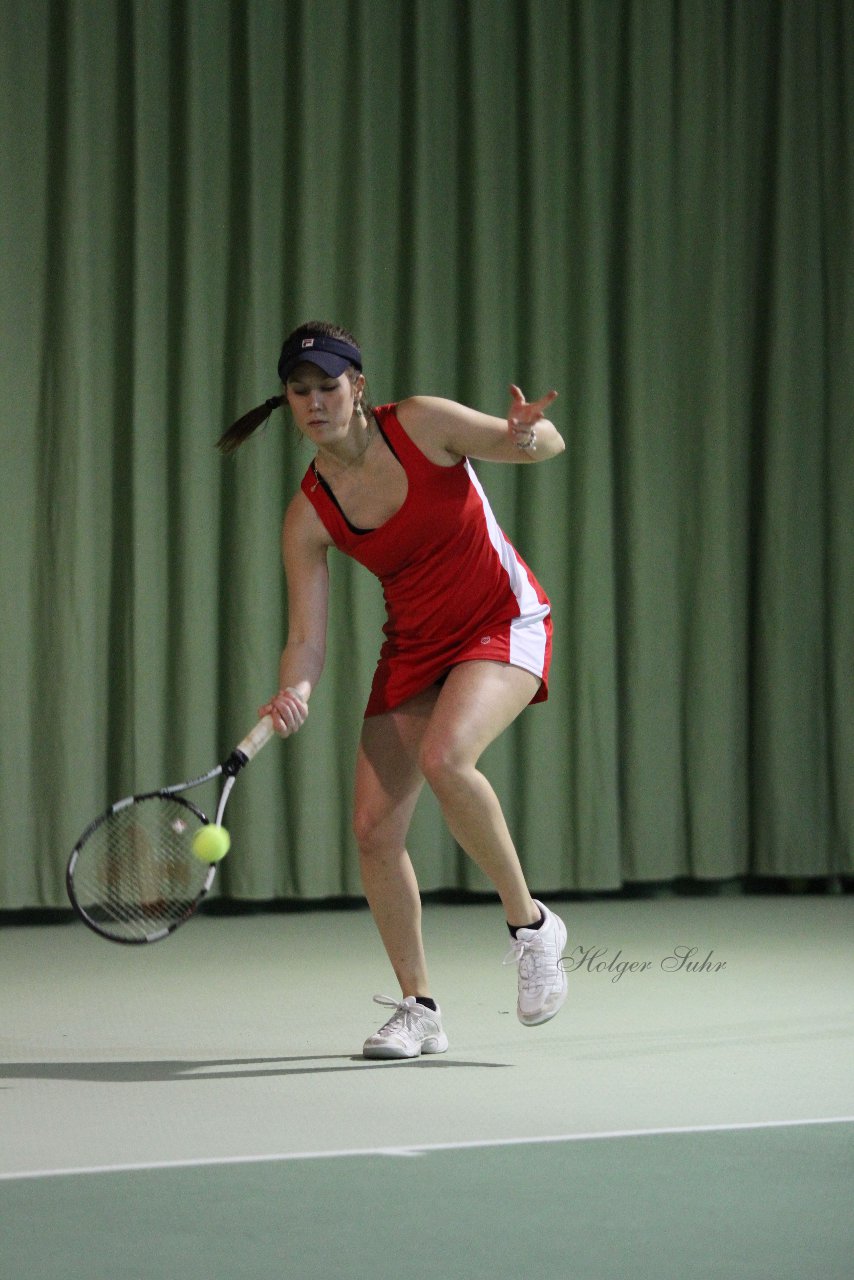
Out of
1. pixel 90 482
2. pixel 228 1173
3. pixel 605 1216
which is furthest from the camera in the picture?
pixel 90 482

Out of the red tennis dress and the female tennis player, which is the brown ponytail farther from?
the red tennis dress

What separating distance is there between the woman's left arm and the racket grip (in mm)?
557

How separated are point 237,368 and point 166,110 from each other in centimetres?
75

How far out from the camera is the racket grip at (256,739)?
285 cm

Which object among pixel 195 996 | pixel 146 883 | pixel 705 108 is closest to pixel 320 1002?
pixel 195 996

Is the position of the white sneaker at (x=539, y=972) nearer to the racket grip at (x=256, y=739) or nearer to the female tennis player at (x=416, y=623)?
the female tennis player at (x=416, y=623)

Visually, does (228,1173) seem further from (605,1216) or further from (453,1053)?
(453,1053)

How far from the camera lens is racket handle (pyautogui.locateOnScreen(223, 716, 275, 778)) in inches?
111

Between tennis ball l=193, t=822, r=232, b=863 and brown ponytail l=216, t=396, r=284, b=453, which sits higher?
brown ponytail l=216, t=396, r=284, b=453

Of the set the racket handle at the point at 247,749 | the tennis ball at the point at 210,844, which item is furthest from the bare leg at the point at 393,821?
the tennis ball at the point at 210,844

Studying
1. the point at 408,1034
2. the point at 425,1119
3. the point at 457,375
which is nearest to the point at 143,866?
the point at 408,1034

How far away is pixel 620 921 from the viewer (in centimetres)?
507
